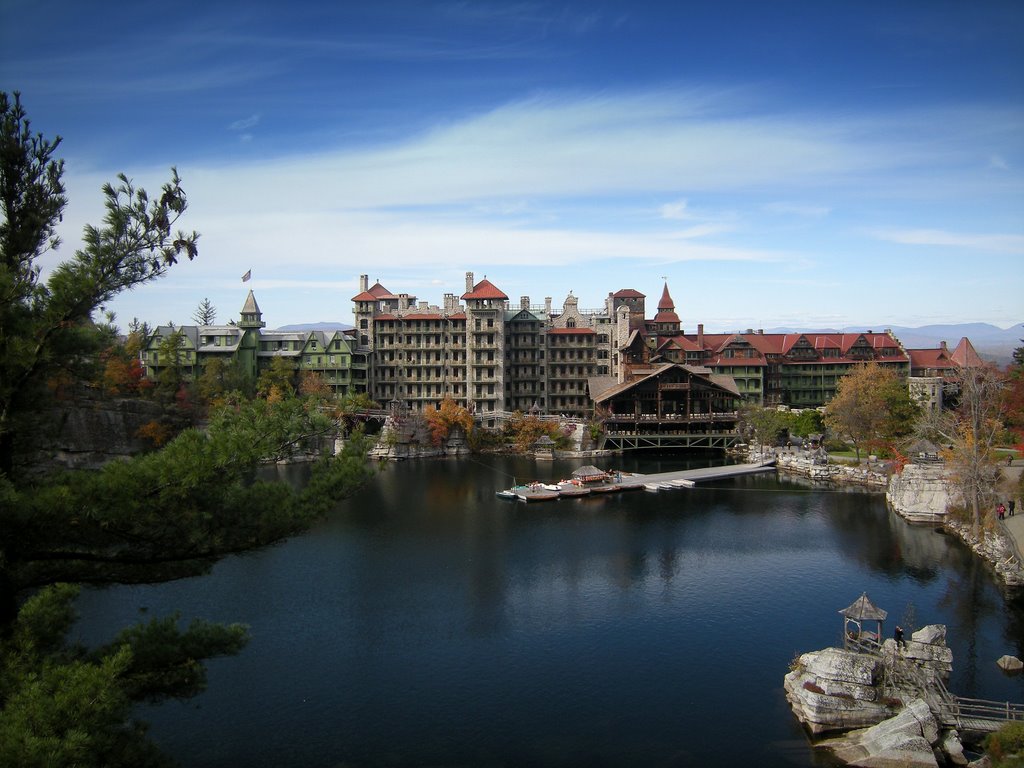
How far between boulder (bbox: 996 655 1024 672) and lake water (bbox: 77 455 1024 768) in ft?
1.36

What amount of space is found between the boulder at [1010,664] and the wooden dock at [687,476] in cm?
3263

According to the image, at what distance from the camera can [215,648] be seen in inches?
635

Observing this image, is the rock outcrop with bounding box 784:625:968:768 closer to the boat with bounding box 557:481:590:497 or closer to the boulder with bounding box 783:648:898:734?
the boulder with bounding box 783:648:898:734

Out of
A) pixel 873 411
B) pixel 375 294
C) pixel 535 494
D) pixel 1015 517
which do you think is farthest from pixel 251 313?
pixel 1015 517

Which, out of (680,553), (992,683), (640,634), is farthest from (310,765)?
(680,553)

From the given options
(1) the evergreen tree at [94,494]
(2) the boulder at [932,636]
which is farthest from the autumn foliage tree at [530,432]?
(1) the evergreen tree at [94,494]

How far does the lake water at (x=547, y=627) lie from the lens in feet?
75.0

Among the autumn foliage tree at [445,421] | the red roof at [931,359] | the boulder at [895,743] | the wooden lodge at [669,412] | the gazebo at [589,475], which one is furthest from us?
the red roof at [931,359]

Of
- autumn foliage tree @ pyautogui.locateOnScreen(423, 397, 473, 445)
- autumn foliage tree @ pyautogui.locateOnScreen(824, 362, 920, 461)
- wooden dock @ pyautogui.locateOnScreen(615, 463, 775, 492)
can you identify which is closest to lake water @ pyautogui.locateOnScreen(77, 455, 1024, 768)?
wooden dock @ pyautogui.locateOnScreen(615, 463, 775, 492)

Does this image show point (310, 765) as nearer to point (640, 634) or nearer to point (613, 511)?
point (640, 634)

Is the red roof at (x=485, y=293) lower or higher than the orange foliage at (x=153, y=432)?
higher

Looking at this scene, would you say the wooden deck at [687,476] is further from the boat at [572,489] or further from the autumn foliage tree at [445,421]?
the autumn foliage tree at [445,421]

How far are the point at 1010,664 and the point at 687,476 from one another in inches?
1446

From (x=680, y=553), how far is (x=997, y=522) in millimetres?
16837
